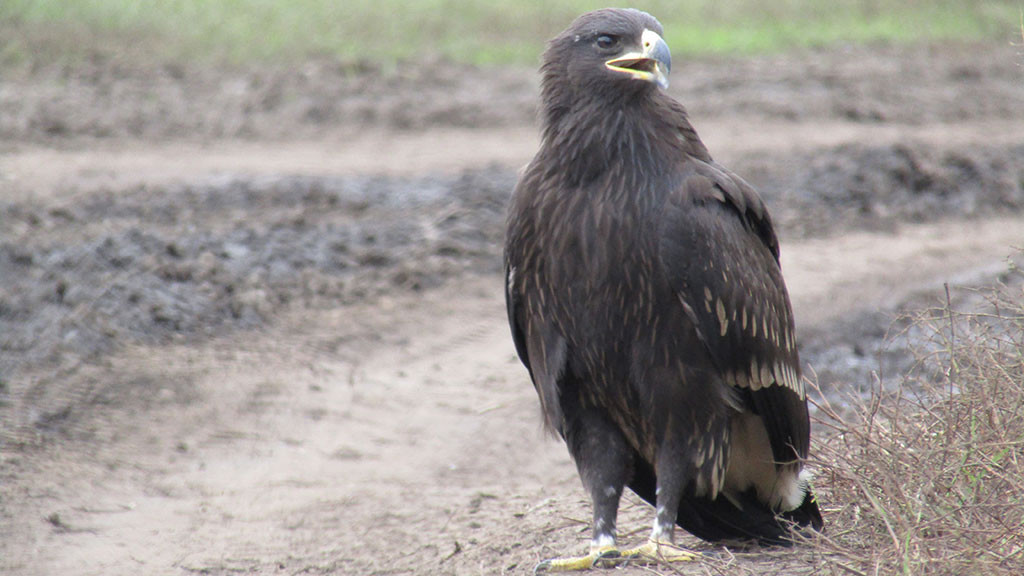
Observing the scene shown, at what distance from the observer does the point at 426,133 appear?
36.8ft

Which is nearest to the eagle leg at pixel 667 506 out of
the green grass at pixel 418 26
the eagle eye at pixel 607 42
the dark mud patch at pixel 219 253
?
the eagle eye at pixel 607 42

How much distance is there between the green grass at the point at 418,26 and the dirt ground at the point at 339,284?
0.76m

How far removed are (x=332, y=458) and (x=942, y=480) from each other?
325 cm

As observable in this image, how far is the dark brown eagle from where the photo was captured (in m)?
3.69

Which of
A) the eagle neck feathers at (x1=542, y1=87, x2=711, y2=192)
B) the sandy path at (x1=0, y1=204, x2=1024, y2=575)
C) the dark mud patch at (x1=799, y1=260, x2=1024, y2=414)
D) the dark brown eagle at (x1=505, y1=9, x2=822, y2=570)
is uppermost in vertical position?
the eagle neck feathers at (x1=542, y1=87, x2=711, y2=192)

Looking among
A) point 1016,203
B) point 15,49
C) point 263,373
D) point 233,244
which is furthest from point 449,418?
point 15,49

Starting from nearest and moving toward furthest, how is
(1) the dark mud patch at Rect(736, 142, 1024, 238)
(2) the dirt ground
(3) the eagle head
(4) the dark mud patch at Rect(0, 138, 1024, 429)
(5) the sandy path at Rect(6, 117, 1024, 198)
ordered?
(3) the eagle head
(2) the dirt ground
(4) the dark mud patch at Rect(0, 138, 1024, 429)
(5) the sandy path at Rect(6, 117, 1024, 198)
(1) the dark mud patch at Rect(736, 142, 1024, 238)

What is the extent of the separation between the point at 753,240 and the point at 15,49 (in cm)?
1021

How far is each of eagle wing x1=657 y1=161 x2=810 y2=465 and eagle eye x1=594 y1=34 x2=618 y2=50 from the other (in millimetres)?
484

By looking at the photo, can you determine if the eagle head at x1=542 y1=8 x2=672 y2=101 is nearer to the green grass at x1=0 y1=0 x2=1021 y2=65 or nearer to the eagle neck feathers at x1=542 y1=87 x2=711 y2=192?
the eagle neck feathers at x1=542 y1=87 x2=711 y2=192

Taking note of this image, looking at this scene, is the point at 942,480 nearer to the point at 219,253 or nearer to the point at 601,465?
the point at 601,465

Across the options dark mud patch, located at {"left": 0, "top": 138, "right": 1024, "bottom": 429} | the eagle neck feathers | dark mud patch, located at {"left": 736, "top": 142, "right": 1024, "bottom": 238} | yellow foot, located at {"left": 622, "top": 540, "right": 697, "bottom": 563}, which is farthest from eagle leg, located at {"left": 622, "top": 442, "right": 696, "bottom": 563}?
dark mud patch, located at {"left": 736, "top": 142, "right": 1024, "bottom": 238}

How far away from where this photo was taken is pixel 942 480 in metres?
3.54

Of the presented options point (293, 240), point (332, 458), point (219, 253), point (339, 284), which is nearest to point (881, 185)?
point (339, 284)
